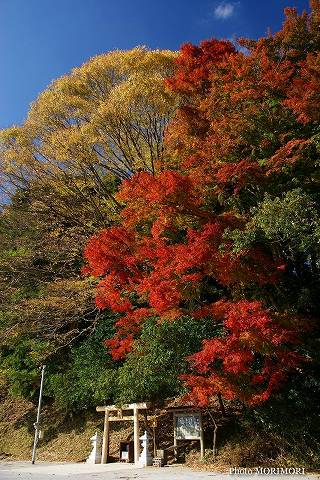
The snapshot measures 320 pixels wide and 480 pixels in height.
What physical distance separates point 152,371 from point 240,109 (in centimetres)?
828

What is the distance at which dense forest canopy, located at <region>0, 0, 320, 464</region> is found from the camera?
995 centimetres

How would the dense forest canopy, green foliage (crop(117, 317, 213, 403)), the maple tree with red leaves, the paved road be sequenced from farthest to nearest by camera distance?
1. green foliage (crop(117, 317, 213, 403))
2. the dense forest canopy
3. the maple tree with red leaves
4. the paved road

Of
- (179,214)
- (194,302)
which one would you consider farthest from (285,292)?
(179,214)

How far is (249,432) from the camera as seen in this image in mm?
11242

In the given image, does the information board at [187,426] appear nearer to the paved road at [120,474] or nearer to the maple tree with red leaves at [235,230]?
the paved road at [120,474]

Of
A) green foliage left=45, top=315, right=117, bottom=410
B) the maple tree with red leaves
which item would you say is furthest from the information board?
green foliage left=45, top=315, right=117, bottom=410

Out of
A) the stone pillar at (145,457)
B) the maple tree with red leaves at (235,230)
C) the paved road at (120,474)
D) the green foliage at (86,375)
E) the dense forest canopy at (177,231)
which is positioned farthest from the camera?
the green foliage at (86,375)

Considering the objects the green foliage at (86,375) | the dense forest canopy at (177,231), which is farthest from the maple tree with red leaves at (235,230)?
the green foliage at (86,375)

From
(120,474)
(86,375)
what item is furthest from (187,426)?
(86,375)

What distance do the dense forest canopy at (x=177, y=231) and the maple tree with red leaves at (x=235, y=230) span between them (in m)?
0.05

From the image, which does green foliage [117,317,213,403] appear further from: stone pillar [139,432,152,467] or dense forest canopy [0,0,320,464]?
stone pillar [139,432,152,467]

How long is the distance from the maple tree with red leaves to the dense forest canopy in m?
0.05

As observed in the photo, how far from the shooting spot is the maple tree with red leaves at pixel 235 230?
952 centimetres

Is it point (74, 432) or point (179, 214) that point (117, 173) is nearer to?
point (179, 214)
